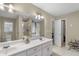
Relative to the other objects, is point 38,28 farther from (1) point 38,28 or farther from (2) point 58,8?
(2) point 58,8

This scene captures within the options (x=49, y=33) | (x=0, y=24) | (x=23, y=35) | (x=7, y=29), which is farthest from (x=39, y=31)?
(x=0, y=24)

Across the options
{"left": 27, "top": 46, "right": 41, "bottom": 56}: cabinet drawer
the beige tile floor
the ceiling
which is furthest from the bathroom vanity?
the ceiling

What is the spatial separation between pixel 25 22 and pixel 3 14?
0.48 m

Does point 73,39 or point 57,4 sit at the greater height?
point 57,4

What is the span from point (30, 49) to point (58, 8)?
37.1 inches

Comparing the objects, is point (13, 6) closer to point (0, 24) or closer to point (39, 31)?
point (0, 24)

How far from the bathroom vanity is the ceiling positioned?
0.58 metres

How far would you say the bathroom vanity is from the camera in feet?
5.09

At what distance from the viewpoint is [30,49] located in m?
1.72

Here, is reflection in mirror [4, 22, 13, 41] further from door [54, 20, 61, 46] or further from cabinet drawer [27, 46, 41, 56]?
door [54, 20, 61, 46]

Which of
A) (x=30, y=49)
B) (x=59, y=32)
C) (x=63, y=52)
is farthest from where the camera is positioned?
(x=59, y=32)

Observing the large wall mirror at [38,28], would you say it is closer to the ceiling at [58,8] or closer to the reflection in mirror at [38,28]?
the reflection in mirror at [38,28]

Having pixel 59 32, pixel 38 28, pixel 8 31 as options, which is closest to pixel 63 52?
pixel 59 32

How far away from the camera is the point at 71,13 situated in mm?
1803
